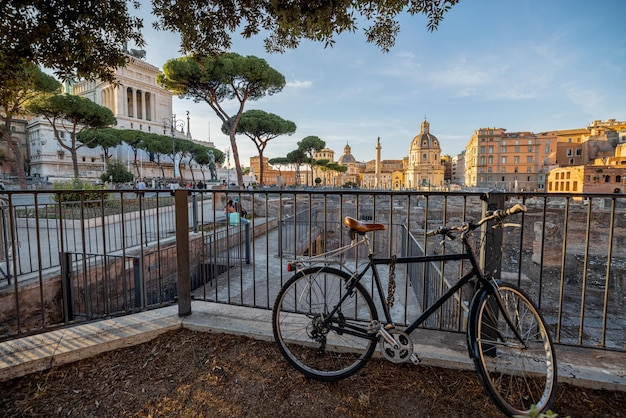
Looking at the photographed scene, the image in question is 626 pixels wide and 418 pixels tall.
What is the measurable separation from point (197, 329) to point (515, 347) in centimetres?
242

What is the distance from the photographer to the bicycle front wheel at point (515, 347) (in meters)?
1.82

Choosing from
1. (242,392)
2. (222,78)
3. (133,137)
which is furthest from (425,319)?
(133,137)

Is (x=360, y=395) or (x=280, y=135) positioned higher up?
(x=280, y=135)

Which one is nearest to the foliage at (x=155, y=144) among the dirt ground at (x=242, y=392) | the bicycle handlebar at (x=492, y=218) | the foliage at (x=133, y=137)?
the foliage at (x=133, y=137)

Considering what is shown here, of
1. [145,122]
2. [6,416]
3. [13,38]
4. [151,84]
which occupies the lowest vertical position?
[6,416]

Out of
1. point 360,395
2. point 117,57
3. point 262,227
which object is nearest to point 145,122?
point 262,227

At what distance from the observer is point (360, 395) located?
6.32 ft

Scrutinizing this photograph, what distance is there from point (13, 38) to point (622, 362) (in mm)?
6430

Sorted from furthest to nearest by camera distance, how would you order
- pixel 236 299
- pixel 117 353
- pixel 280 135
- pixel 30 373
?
pixel 280 135 < pixel 236 299 < pixel 117 353 < pixel 30 373

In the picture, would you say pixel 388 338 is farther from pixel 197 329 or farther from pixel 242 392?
pixel 197 329

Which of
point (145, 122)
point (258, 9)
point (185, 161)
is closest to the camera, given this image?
point (258, 9)

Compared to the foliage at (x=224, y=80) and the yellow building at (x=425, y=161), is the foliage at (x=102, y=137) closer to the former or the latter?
the foliage at (x=224, y=80)

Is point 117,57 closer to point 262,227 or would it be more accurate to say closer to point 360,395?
point 360,395

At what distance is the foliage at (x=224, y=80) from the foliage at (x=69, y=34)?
1670 cm
